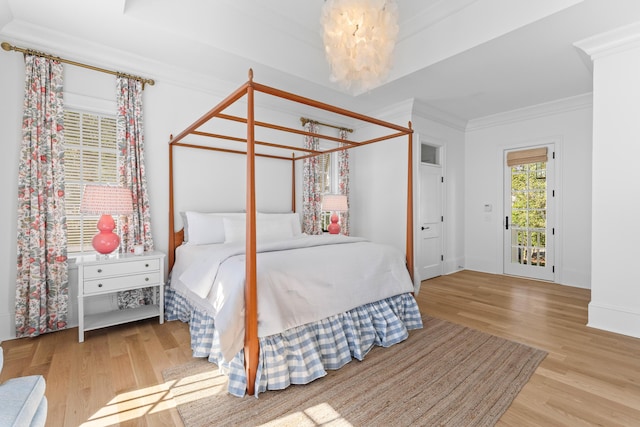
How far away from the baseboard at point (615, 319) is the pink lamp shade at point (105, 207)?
4552mm

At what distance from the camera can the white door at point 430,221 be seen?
16.2 feet

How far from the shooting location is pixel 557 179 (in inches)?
184

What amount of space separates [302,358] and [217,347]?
66cm

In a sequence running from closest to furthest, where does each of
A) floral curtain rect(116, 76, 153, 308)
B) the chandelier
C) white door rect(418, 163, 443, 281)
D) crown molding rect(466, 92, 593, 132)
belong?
the chandelier → floral curtain rect(116, 76, 153, 308) → crown molding rect(466, 92, 593, 132) → white door rect(418, 163, 443, 281)

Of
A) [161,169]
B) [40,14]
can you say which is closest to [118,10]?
[40,14]

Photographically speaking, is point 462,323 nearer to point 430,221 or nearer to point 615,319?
point 615,319

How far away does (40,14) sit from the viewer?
2.51 meters

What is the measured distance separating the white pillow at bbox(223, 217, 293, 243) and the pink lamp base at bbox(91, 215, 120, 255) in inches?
40.0

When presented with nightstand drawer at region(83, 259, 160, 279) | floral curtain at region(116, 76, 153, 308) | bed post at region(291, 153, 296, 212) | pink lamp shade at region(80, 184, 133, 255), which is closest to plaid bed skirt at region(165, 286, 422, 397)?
nightstand drawer at region(83, 259, 160, 279)

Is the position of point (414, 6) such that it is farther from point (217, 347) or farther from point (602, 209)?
point (217, 347)

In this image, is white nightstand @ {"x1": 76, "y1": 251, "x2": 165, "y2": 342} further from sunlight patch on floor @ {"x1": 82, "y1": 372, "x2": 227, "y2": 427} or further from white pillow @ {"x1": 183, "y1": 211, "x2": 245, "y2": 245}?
sunlight patch on floor @ {"x1": 82, "y1": 372, "x2": 227, "y2": 427}

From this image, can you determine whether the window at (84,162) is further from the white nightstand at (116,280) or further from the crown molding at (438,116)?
the crown molding at (438,116)

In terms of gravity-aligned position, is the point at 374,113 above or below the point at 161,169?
above

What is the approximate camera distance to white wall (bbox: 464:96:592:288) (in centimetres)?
445
